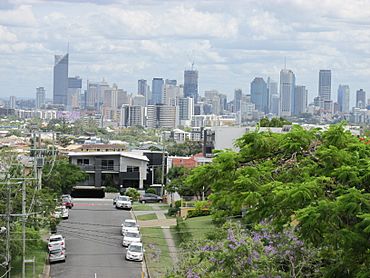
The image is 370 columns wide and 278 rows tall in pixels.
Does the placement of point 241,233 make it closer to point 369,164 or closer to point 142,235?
point 369,164

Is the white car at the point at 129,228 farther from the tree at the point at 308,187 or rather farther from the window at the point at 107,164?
the window at the point at 107,164

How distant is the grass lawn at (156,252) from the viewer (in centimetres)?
3055

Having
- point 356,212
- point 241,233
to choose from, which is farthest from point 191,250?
point 356,212

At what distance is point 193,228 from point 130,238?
8.96 feet

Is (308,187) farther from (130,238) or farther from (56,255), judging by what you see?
→ (130,238)

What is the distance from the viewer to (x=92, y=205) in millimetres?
54625

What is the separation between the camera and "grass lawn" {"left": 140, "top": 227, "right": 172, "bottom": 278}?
100 feet

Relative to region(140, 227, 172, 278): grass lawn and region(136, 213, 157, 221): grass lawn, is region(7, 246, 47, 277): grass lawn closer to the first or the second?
region(140, 227, 172, 278): grass lawn

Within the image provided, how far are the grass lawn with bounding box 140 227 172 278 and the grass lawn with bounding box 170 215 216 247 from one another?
64 centimetres

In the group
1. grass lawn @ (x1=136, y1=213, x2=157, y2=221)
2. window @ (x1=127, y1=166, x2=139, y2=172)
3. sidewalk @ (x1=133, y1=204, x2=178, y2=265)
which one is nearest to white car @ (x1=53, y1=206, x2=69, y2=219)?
sidewalk @ (x1=133, y1=204, x2=178, y2=265)

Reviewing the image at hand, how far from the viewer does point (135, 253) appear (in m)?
33.4

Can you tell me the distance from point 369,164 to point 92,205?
4230cm

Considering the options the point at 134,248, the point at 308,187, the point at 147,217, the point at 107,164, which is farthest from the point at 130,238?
the point at 107,164

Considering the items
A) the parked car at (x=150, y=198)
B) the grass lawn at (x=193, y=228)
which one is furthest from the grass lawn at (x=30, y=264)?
the parked car at (x=150, y=198)
